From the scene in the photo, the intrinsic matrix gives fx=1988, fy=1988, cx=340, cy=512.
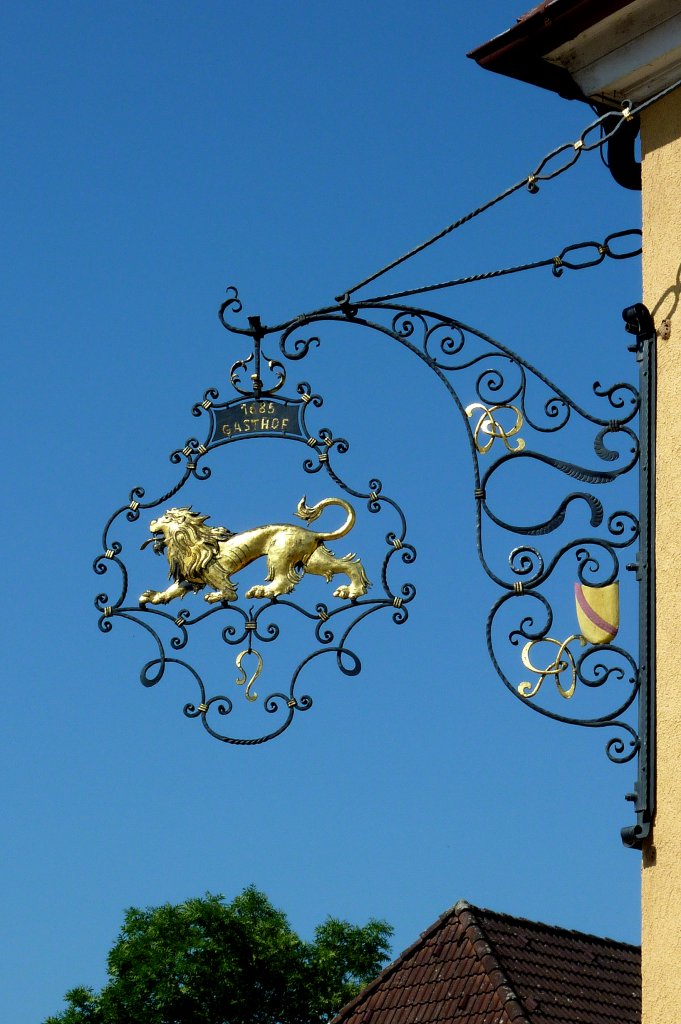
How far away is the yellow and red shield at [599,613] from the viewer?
279 inches

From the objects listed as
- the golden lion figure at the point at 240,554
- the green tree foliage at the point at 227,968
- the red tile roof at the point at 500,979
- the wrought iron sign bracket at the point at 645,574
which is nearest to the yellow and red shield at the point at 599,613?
the wrought iron sign bracket at the point at 645,574

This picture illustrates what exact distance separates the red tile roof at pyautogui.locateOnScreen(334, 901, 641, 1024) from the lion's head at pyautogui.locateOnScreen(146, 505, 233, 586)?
5380 mm

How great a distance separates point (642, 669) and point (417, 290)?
1.83 meters

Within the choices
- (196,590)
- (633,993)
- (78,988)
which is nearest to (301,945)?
(78,988)

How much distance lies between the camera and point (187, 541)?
7.81m

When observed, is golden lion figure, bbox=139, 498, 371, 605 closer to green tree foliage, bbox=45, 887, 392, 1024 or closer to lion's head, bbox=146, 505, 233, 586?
lion's head, bbox=146, 505, 233, 586

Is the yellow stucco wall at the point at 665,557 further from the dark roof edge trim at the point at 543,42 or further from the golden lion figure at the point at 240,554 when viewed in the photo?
the golden lion figure at the point at 240,554

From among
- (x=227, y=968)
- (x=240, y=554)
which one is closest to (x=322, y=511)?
(x=240, y=554)

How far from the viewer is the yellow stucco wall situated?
6.57m

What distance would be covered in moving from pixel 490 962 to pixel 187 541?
594cm

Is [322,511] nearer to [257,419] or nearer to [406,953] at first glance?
[257,419]

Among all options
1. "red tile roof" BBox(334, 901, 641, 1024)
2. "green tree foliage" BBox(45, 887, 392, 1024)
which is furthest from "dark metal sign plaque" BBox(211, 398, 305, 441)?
"green tree foliage" BBox(45, 887, 392, 1024)

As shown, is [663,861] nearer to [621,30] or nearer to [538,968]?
[621,30]

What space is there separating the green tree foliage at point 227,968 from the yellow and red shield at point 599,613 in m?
18.1
